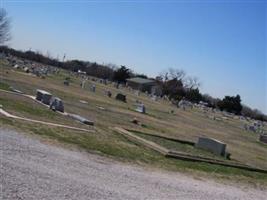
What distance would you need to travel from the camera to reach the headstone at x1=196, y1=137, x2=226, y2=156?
75.6 feet

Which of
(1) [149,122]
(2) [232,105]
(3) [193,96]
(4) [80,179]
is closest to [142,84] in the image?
(3) [193,96]

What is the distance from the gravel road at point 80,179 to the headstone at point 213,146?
7483mm

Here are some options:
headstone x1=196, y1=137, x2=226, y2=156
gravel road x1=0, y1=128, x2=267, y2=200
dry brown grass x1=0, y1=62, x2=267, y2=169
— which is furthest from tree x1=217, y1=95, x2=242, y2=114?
gravel road x1=0, y1=128, x2=267, y2=200

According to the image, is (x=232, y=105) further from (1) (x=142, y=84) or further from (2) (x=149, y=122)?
(2) (x=149, y=122)

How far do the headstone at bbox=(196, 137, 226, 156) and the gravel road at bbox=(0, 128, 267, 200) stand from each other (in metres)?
7.48

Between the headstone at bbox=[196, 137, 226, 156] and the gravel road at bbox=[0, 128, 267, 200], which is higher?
Result: the headstone at bbox=[196, 137, 226, 156]

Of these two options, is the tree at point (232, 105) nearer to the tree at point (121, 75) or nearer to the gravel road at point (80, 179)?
the tree at point (121, 75)

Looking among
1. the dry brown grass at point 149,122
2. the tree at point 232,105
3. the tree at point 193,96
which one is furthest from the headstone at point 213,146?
the tree at point 232,105

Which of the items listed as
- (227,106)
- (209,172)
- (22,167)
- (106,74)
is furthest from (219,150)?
(106,74)

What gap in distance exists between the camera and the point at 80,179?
10.7 m

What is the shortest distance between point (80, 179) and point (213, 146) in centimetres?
1372

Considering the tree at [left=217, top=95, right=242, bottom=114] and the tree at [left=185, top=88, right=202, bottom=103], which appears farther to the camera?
the tree at [left=185, top=88, right=202, bottom=103]

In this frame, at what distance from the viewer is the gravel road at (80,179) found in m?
9.13

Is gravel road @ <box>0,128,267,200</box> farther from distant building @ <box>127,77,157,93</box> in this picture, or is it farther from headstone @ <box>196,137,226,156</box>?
distant building @ <box>127,77,157,93</box>
